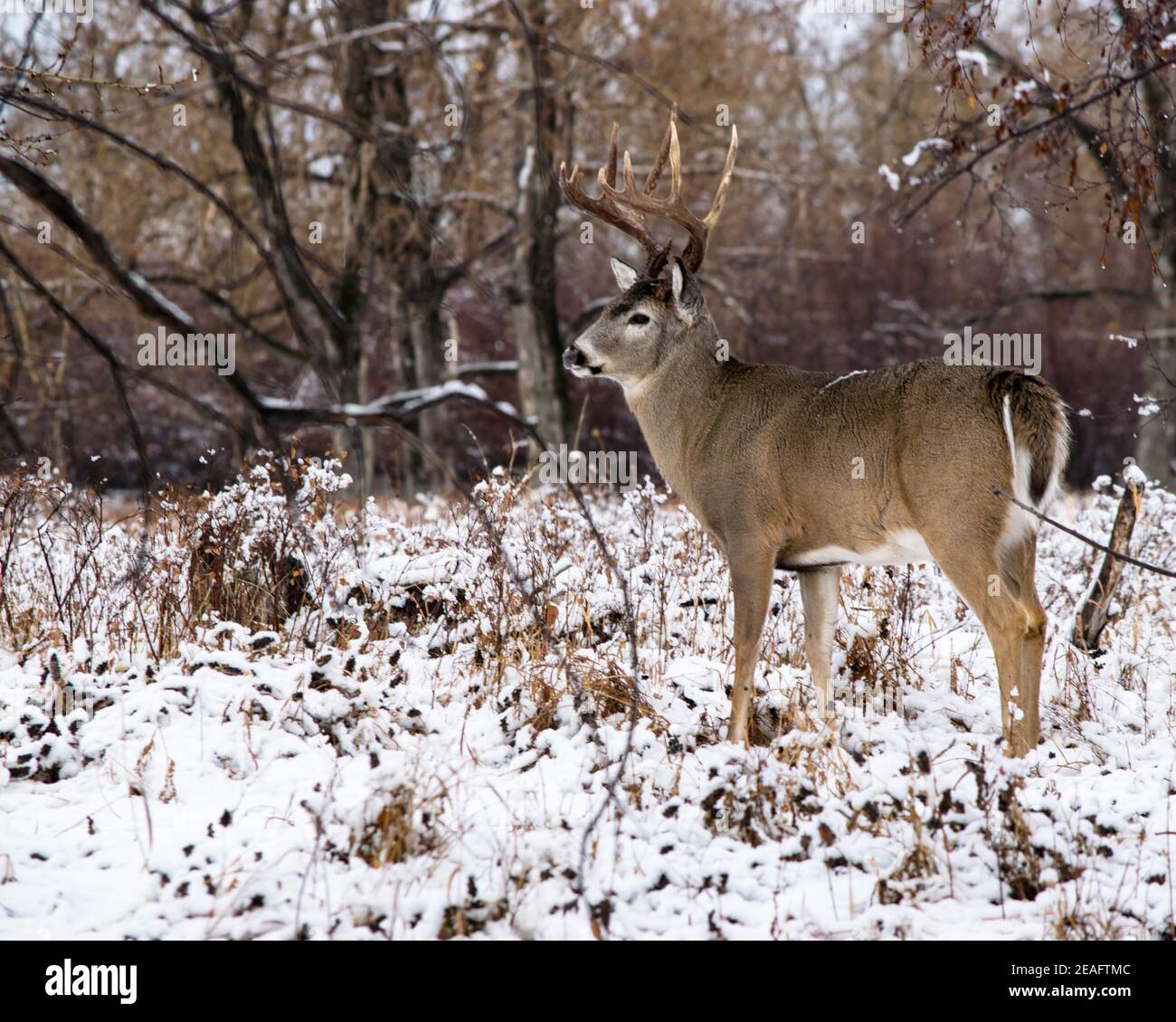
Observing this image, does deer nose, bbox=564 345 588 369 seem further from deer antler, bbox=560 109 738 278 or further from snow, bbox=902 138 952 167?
snow, bbox=902 138 952 167

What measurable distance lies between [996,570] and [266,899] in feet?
9.95

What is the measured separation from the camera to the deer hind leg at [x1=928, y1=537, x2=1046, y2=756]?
4.70m

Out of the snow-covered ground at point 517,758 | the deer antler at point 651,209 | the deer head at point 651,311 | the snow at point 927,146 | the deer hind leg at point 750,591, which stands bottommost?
the snow-covered ground at point 517,758

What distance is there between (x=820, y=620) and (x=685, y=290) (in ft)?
5.87

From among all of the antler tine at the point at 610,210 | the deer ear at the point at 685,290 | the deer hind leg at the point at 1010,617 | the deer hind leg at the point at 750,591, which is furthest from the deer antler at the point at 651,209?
the deer hind leg at the point at 1010,617

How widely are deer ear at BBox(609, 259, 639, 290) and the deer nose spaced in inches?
24.5

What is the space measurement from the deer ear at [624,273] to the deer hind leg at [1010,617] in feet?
8.13

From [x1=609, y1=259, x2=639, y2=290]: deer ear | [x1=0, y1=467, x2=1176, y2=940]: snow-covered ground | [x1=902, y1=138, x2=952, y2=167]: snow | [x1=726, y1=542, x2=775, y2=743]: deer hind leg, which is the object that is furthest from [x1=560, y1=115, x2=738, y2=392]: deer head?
[x1=902, y1=138, x2=952, y2=167]: snow

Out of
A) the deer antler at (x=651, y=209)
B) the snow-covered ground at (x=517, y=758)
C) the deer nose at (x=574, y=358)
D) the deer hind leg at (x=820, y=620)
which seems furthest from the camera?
the deer antler at (x=651, y=209)

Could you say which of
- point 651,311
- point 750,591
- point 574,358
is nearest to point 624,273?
point 651,311

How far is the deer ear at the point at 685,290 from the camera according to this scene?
5.86 m

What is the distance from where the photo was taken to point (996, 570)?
15.4 ft

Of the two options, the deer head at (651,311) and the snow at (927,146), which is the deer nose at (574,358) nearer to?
the deer head at (651,311)

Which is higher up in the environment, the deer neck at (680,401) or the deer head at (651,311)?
the deer head at (651,311)
